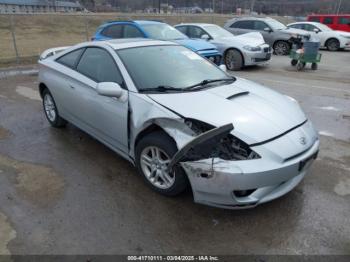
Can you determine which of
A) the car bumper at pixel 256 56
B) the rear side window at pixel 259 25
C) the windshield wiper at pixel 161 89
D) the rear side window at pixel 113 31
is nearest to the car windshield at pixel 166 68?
the windshield wiper at pixel 161 89

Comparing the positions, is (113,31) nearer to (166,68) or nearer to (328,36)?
(166,68)

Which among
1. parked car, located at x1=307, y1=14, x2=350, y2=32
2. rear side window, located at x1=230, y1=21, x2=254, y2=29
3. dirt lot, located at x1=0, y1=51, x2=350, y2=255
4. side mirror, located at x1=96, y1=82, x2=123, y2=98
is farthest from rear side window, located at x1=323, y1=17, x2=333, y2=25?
side mirror, located at x1=96, y1=82, x2=123, y2=98

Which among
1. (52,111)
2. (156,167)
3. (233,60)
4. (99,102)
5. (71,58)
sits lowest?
(233,60)

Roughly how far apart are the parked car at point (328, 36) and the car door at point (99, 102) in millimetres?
16025

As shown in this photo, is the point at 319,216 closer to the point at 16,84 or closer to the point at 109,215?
the point at 109,215

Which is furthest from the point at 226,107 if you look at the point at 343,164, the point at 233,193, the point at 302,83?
the point at 302,83

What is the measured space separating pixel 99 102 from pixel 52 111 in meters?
1.88

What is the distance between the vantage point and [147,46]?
4.22m

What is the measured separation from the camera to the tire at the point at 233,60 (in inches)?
449

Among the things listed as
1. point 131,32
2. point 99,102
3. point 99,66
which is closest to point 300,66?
point 131,32

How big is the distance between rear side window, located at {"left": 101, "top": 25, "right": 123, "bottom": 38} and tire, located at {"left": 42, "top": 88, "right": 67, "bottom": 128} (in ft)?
15.2

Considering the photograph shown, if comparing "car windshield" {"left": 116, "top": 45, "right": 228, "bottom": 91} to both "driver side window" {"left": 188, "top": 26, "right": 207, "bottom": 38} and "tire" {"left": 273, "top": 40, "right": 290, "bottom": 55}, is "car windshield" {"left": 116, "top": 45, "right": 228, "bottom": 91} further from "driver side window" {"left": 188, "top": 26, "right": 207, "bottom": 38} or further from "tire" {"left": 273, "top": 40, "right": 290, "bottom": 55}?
"tire" {"left": 273, "top": 40, "right": 290, "bottom": 55}

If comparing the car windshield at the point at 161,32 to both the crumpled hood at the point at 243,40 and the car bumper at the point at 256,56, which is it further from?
the car bumper at the point at 256,56

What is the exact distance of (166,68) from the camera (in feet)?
12.8
